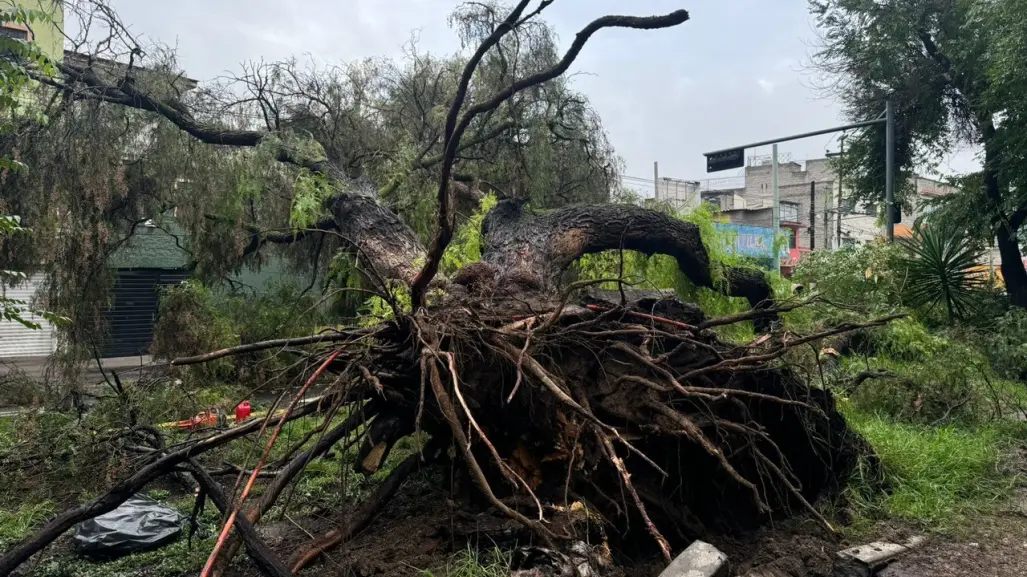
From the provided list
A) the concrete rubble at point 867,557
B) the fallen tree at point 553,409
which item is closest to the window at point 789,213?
the fallen tree at point 553,409

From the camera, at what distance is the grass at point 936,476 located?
467 cm

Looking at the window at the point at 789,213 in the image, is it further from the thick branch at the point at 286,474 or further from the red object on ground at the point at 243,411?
the thick branch at the point at 286,474

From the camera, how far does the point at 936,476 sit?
508cm

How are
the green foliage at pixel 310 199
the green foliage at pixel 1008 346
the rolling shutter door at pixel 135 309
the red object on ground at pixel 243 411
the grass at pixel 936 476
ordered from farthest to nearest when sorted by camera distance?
the rolling shutter door at pixel 135 309, the green foliage at pixel 1008 346, the green foliage at pixel 310 199, the red object on ground at pixel 243 411, the grass at pixel 936 476

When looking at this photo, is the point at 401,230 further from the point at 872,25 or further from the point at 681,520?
the point at 872,25

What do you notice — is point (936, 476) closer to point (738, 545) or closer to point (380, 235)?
point (738, 545)

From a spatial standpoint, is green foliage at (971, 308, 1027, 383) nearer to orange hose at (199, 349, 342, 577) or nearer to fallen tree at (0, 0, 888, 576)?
fallen tree at (0, 0, 888, 576)

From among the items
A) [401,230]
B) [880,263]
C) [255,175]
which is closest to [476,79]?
[255,175]

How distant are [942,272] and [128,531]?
1017 cm

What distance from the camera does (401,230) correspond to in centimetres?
679

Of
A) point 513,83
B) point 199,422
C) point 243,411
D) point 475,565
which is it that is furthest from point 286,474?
point 243,411

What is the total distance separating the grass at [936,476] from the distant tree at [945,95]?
25.6 feet

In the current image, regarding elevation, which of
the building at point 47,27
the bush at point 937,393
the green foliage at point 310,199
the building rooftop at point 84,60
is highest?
the building at point 47,27

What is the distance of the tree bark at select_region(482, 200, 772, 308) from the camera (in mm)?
5902
